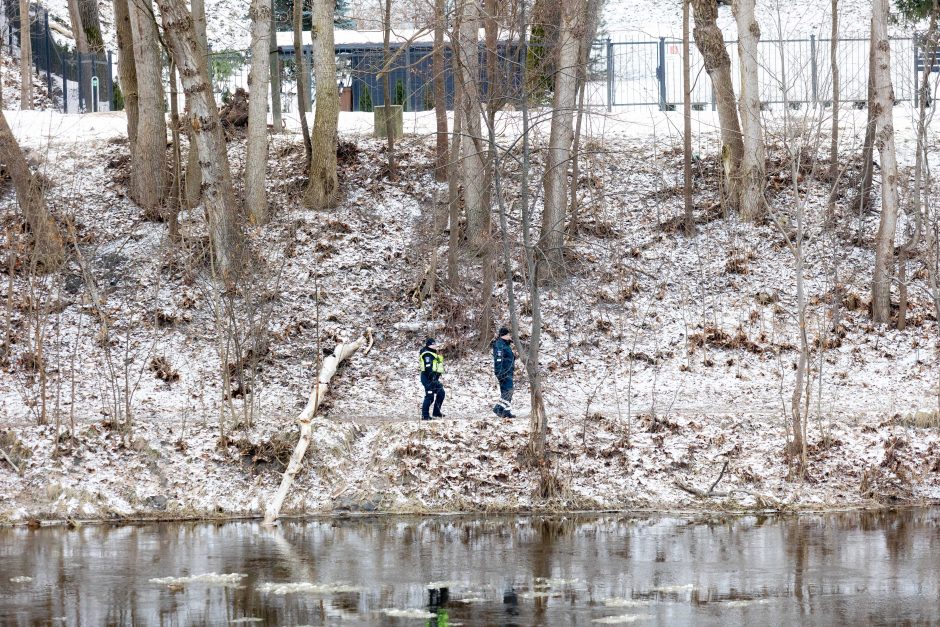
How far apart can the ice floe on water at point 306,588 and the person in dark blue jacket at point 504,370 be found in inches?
265

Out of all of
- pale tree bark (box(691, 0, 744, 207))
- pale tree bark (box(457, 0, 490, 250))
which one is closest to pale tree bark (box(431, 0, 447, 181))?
pale tree bark (box(457, 0, 490, 250))

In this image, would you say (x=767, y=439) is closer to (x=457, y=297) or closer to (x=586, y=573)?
(x=586, y=573)

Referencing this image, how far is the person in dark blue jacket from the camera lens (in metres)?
17.9

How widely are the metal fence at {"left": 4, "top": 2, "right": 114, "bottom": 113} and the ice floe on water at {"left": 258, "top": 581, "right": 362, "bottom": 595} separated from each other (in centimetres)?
2476

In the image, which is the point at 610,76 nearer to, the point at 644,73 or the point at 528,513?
the point at 644,73

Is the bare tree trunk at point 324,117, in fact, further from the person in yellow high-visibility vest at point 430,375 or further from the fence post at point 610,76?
the fence post at point 610,76

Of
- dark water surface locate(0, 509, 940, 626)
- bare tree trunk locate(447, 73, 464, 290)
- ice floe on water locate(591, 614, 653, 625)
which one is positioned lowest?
dark water surface locate(0, 509, 940, 626)

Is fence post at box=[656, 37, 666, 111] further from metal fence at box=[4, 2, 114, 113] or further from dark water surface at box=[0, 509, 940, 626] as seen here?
dark water surface at box=[0, 509, 940, 626]

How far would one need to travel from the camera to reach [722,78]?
25.3 metres

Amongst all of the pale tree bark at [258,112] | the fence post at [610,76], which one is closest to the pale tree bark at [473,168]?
the pale tree bark at [258,112]

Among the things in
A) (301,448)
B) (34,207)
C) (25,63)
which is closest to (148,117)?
(34,207)

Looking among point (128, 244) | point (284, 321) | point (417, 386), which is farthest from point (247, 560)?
point (128, 244)

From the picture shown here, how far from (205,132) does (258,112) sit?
3.74 m

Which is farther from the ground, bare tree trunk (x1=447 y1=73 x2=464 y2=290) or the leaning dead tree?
bare tree trunk (x1=447 y1=73 x2=464 y2=290)
